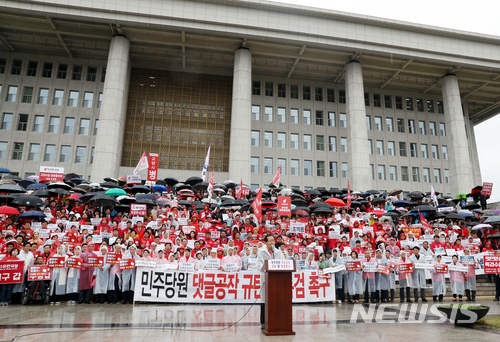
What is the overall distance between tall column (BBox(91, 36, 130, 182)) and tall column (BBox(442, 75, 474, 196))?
127 feet

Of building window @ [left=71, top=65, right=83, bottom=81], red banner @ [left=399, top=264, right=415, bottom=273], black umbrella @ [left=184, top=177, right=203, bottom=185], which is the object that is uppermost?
building window @ [left=71, top=65, right=83, bottom=81]

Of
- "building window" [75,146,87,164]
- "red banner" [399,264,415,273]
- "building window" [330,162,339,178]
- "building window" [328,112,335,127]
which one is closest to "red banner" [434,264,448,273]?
"red banner" [399,264,415,273]

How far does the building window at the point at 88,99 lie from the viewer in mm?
42062

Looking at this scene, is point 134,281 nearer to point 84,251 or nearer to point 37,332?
point 84,251

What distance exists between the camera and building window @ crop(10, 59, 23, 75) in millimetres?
41906

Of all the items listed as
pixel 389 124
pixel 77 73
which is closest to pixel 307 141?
pixel 389 124

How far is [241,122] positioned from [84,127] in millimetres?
18652

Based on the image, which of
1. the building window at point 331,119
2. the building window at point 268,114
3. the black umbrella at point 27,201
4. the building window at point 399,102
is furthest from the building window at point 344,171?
the black umbrella at point 27,201

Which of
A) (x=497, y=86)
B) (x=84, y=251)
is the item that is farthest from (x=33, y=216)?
(x=497, y=86)

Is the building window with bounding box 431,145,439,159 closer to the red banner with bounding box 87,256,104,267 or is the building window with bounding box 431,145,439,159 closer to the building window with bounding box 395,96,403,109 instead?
the building window with bounding box 395,96,403,109

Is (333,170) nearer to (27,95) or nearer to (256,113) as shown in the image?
(256,113)

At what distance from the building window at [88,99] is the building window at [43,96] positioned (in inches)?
165

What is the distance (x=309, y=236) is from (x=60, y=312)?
35.3 ft

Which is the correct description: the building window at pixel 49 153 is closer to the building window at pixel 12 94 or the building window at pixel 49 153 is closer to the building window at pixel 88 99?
the building window at pixel 88 99
